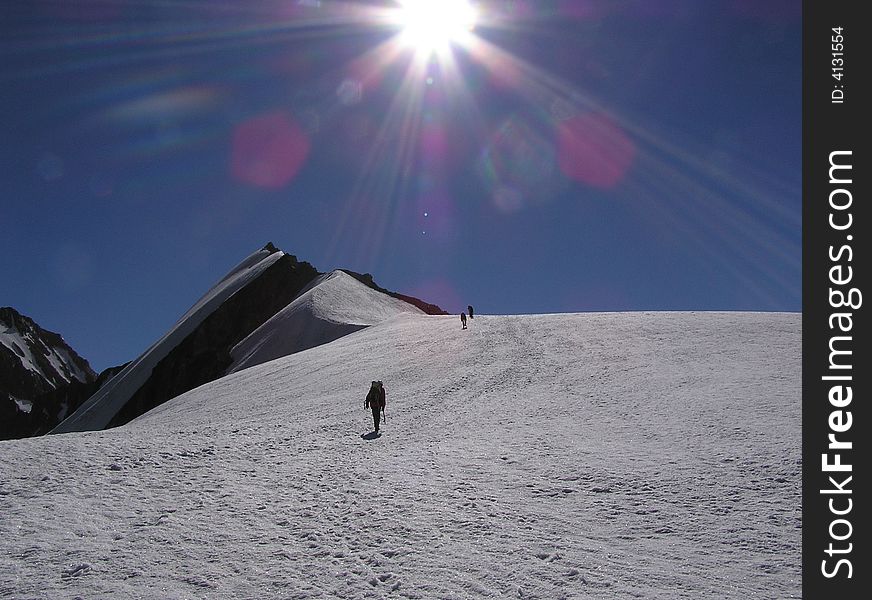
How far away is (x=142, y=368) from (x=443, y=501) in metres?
71.3

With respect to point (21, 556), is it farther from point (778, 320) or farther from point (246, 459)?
point (778, 320)

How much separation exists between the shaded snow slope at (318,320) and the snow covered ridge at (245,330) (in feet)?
0.36

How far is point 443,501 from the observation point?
9156 mm

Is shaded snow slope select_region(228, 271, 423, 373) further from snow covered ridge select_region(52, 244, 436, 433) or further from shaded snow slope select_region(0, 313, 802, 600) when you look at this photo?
shaded snow slope select_region(0, 313, 802, 600)

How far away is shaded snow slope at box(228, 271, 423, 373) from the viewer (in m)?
52.1

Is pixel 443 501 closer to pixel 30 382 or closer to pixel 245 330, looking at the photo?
pixel 245 330

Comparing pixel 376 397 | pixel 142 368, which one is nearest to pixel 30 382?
Answer: pixel 142 368

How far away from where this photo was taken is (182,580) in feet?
22.2

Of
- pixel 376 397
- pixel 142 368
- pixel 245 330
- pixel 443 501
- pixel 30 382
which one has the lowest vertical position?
pixel 30 382

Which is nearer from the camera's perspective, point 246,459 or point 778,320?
point 246,459

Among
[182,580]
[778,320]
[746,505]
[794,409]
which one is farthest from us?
[778,320]

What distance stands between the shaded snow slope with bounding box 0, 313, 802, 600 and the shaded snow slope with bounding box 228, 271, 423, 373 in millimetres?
35146

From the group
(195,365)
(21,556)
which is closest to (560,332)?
(21,556)

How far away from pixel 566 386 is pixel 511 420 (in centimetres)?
440
